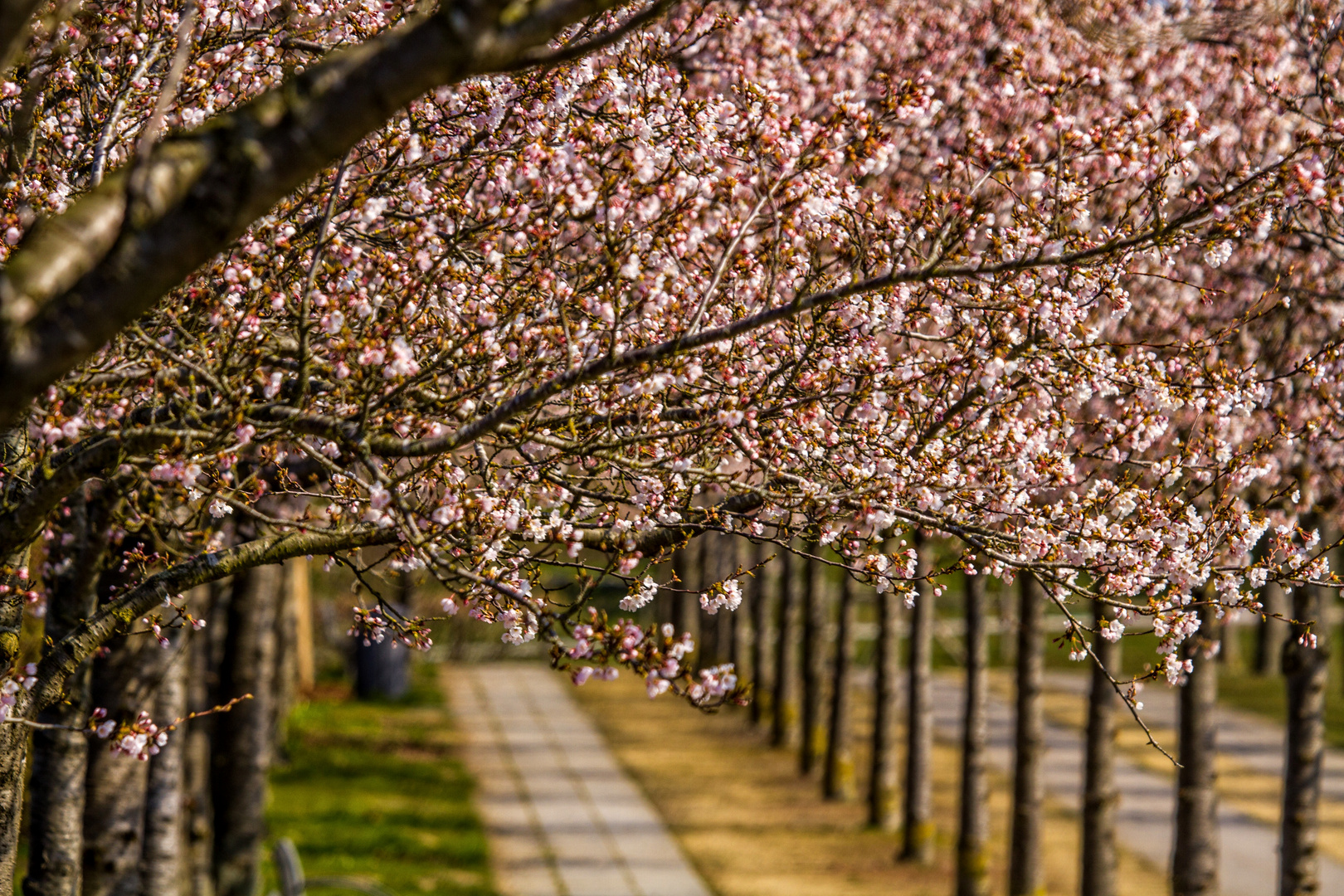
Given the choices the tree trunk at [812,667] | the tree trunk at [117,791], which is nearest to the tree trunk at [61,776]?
the tree trunk at [117,791]

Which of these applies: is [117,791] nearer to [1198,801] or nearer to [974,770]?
A: [1198,801]

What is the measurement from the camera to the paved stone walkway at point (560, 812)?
571 inches

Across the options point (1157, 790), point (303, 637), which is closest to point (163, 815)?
point (1157, 790)

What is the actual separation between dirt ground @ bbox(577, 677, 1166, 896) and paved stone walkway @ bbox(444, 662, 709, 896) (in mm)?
426

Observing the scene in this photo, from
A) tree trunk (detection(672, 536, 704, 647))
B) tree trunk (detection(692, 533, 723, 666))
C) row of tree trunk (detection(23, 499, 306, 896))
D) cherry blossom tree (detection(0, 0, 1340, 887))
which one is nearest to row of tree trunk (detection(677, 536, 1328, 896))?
cherry blossom tree (detection(0, 0, 1340, 887))

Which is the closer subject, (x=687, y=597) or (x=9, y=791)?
(x=9, y=791)

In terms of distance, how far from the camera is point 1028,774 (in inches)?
502

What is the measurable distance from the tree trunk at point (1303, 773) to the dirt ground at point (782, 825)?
18.1 feet

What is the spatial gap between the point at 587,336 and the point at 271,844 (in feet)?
41.4

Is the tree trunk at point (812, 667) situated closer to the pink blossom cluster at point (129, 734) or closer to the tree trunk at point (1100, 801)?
the tree trunk at point (1100, 801)

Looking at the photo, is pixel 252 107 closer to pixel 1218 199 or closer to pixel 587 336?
pixel 587 336

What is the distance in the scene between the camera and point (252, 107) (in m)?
3.45

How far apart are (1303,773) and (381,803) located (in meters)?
12.8

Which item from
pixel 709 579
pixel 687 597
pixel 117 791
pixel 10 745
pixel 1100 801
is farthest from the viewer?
pixel 687 597
